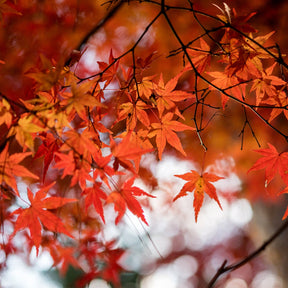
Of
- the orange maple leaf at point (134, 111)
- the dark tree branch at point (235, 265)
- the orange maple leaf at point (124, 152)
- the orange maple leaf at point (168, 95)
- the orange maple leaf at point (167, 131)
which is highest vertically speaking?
the orange maple leaf at point (168, 95)

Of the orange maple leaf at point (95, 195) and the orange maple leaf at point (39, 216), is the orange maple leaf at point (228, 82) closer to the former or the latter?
the orange maple leaf at point (95, 195)

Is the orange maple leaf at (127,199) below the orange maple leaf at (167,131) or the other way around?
below

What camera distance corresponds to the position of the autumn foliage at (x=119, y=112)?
0.81 metres

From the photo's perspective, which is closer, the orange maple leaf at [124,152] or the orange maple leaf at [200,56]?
the orange maple leaf at [124,152]

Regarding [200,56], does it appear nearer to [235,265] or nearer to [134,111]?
[134,111]

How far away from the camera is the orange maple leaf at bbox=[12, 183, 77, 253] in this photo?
34.9 inches

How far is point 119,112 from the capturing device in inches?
41.4

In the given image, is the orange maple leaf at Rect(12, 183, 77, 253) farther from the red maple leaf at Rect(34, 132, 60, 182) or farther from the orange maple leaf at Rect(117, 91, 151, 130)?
the orange maple leaf at Rect(117, 91, 151, 130)

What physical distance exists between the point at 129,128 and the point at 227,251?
5082 mm

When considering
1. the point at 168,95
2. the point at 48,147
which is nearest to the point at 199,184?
the point at 168,95

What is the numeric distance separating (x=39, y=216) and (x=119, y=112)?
1.57ft

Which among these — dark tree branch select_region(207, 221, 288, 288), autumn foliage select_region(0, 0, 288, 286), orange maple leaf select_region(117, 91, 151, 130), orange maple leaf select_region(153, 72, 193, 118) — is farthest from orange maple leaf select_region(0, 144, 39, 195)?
dark tree branch select_region(207, 221, 288, 288)

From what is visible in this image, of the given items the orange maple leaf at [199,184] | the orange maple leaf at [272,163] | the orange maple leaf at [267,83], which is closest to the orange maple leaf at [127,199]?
the orange maple leaf at [199,184]

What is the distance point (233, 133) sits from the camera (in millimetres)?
2434
